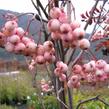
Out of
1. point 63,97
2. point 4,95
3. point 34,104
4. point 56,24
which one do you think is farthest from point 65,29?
point 4,95

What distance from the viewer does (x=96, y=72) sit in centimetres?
105

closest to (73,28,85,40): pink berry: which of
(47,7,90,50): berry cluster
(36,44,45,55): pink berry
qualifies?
(47,7,90,50): berry cluster

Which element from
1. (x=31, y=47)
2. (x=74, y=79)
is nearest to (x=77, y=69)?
(x=74, y=79)

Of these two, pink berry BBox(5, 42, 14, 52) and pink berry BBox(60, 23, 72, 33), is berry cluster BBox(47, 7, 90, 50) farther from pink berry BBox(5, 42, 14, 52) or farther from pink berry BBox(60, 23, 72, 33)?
pink berry BBox(5, 42, 14, 52)

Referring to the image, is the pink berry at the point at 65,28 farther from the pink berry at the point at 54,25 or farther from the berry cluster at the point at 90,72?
the berry cluster at the point at 90,72

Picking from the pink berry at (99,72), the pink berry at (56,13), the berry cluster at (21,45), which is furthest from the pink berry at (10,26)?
the pink berry at (99,72)

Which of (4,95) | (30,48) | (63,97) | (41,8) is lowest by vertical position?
(63,97)

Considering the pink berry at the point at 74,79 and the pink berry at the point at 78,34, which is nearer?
the pink berry at the point at 78,34

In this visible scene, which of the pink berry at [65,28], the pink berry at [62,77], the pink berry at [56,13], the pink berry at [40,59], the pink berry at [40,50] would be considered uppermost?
the pink berry at [56,13]

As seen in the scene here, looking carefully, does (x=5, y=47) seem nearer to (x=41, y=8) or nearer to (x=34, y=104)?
(x=41, y=8)

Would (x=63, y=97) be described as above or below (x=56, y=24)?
below

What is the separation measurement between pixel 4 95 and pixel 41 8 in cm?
632

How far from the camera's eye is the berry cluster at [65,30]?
93 centimetres

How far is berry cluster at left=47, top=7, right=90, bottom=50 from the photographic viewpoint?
3.05 feet
